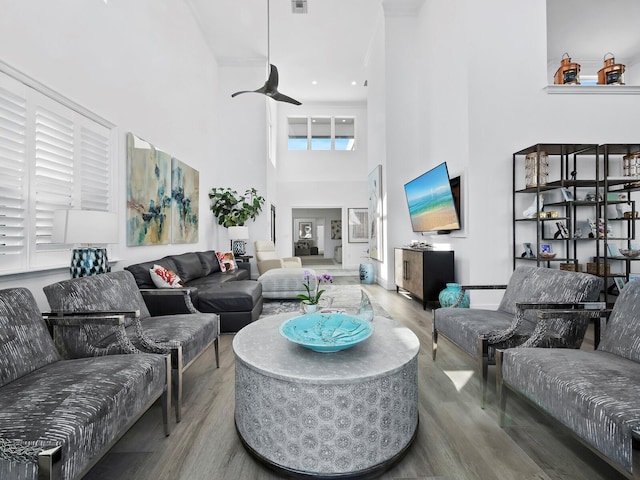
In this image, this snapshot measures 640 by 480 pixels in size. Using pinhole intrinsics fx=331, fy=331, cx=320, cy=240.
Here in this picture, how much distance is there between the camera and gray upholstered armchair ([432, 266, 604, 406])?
1.93 m

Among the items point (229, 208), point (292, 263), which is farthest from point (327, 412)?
point (229, 208)

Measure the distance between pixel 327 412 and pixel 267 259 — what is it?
5342 mm

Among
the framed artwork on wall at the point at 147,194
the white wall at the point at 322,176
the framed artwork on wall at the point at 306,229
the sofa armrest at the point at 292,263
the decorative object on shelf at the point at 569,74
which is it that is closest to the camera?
the framed artwork on wall at the point at 147,194

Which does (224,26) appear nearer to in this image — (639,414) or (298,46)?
(298,46)

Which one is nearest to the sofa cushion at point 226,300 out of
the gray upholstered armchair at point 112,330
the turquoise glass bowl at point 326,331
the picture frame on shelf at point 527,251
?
the gray upholstered armchair at point 112,330

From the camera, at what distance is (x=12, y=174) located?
2.14 m

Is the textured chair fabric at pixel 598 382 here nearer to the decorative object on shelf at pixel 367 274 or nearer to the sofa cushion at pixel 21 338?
the sofa cushion at pixel 21 338

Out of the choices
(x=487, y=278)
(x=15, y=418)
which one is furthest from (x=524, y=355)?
(x=487, y=278)

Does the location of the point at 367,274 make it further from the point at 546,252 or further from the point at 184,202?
the point at 184,202

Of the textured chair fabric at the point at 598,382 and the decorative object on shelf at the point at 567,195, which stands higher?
the decorative object on shelf at the point at 567,195

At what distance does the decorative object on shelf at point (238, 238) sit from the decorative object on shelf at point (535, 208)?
4693 mm

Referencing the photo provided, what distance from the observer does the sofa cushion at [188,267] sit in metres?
4.15

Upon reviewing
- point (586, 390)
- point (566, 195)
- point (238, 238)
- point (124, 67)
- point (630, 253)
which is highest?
point (124, 67)

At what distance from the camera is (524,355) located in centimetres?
166
